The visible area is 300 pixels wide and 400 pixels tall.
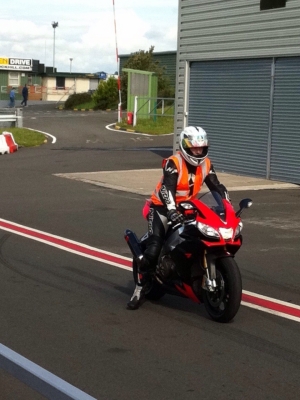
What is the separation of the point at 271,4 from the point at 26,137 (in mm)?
13355

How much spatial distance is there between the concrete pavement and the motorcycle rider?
884cm

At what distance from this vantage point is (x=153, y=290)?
765cm

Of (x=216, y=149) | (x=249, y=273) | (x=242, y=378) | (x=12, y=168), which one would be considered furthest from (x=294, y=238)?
(x=12, y=168)

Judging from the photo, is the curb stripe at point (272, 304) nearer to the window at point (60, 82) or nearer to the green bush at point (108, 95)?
the green bush at point (108, 95)

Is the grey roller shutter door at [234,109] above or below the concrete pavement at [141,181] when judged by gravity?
above

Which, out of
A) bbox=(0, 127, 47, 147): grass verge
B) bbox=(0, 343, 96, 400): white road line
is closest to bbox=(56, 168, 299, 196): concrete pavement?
bbox=(0, 127, 47, 147): grass verge

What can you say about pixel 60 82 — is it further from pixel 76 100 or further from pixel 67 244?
pixel 67 244

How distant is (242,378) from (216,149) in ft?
52.5

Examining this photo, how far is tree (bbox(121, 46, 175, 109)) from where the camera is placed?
2020 inches

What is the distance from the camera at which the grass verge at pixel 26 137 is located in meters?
28.7

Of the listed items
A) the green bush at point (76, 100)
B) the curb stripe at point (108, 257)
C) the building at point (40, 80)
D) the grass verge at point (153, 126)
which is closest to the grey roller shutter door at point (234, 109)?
the curb stripe at point (108, 257)

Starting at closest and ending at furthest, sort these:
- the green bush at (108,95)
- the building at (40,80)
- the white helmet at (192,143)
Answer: the white helmet at (192,143) → the green bush at (108,95) → the building at (40,80)

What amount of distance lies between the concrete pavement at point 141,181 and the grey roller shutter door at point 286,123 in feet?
1.24

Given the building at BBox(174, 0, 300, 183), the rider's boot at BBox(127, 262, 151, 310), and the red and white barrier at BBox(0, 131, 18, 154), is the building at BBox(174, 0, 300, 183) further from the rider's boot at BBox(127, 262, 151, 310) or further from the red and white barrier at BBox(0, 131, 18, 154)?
the rider's boot at BBox(127, 262, 151, 310)
